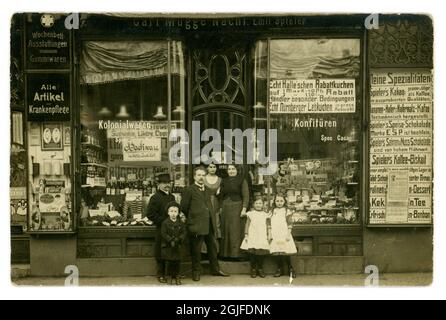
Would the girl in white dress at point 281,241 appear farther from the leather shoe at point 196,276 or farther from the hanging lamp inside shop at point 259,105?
the hanging lamp inside shop at point 259,105

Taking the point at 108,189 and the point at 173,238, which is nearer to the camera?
the point at 173,238

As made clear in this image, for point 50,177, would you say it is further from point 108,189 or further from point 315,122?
point 315,122

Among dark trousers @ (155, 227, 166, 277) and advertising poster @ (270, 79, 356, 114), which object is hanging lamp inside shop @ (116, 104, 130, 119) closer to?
dark trousers @ (155, 227, 166, 277)

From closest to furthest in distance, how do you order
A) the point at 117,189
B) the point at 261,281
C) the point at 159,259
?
the point at 261,281 → the point at 159,259 → the point at 117,189

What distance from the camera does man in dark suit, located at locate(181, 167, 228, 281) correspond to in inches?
302

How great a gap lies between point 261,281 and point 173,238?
1.34 metres

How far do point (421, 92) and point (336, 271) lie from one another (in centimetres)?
273

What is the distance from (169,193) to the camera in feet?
25.9

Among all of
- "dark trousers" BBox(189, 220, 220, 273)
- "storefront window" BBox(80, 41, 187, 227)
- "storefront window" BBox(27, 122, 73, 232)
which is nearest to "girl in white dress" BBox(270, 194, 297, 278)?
"dark trousers" BBox(189, 220, 220, 273)

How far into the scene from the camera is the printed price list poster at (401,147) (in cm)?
771

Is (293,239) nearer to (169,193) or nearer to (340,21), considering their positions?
(169,193)

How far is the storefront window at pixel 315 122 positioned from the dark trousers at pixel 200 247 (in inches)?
41.9

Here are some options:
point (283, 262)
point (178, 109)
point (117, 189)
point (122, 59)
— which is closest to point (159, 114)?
point (178, 109)

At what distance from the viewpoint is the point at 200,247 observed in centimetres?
774
